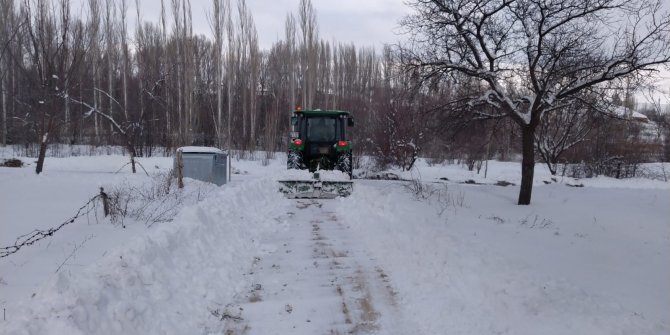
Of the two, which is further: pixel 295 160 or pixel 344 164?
pixel 295 160

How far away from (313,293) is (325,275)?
0.66 metres

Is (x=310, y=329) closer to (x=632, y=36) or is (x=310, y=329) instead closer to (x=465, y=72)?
(x=465, y=72)

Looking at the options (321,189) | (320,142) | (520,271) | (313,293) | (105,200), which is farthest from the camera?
(320,142)

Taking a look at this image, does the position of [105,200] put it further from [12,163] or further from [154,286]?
[12,163]

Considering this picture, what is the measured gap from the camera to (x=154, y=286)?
173 inches

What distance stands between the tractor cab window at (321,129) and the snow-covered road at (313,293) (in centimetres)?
797

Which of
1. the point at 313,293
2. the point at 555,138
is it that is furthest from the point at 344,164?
the point at 555,138

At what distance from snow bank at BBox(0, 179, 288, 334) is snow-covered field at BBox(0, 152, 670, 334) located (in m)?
0.01

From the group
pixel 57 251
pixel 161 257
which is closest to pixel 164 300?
pixel 161 257

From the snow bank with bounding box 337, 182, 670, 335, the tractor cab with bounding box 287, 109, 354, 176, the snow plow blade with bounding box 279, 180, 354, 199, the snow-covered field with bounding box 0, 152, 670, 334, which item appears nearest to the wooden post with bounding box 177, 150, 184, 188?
the snow-covered field with bounding box 0, 152, 670, 334

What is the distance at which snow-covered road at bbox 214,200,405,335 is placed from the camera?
408 cm

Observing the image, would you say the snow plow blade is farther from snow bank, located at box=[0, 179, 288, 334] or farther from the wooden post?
snow bank, located at box=[0, 179, 288, 334]

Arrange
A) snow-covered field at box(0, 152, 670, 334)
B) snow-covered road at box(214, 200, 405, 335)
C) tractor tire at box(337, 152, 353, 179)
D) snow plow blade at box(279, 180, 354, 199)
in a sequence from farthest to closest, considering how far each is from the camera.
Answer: tractor tire at box(337, 152, 353, 179)
snow plow blade at box(279, 180, 354, 199)
snow-covered road at box(214, 200, 405, 335)
snow-covered field at box(0, 152, 670, 334)

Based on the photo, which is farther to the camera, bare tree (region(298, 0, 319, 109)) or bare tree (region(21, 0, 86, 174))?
bare tree (region(298, 0, 319, 109))
